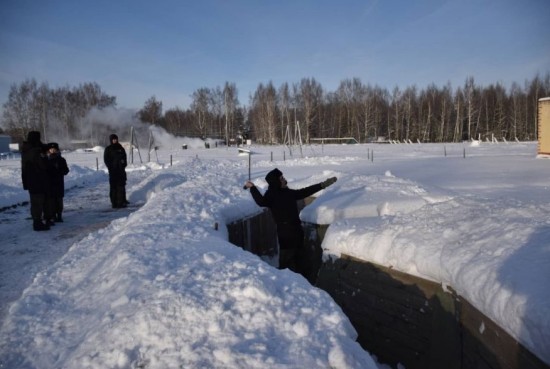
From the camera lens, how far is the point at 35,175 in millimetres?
7609

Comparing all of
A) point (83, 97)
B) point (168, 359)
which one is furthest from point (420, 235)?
point (83, 97)

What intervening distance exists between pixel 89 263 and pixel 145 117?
5615cm

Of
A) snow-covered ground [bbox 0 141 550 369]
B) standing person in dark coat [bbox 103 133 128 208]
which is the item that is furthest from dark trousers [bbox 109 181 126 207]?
snow-covered ground [bbox 0 141 550 369]

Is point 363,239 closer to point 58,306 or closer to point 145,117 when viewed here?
point 58,306

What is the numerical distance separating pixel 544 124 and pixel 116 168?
19423 mm

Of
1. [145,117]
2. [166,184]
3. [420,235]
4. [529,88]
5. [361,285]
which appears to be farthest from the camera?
[529,88]

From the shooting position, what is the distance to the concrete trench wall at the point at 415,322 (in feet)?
10.0

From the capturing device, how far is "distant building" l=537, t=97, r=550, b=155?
64.1 feet

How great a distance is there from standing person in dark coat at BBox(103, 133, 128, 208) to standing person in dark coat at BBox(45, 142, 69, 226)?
48.3 inches

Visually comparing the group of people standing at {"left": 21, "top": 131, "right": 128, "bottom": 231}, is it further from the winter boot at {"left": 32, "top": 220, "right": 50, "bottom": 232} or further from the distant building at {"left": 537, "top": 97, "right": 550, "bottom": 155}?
the distant building at {"left": 537, "top": 97, "right": 550, "bottom": 155}

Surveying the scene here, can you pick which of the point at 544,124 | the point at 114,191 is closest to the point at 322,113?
the point at 544,124

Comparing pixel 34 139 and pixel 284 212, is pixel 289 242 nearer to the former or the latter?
pixel 284 212

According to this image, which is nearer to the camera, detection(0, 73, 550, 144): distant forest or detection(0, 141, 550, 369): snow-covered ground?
detection(0, 141, 550, 369): snow-covered ground

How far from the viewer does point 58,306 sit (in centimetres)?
379
